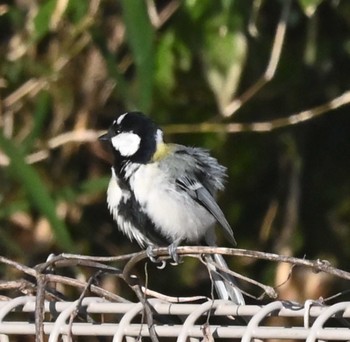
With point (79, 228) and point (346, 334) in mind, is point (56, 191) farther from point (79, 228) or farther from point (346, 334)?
point (346, 334)

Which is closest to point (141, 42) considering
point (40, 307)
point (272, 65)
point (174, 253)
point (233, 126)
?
point (272, 65)

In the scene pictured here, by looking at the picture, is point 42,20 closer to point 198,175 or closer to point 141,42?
point 141,42

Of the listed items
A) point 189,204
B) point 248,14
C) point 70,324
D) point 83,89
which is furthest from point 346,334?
point 83,89

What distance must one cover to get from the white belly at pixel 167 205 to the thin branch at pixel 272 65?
44 centimetres

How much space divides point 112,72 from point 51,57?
35cm

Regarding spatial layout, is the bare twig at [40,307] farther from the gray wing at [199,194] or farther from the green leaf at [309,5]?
the green leaf at [309,5]

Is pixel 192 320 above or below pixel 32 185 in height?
below

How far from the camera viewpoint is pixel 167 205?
1.97m

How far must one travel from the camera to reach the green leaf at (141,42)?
2150mm

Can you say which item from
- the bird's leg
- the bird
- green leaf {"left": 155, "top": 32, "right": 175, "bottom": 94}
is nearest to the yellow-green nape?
the bird

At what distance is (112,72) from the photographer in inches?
93.9

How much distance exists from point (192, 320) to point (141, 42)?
109 centimetres

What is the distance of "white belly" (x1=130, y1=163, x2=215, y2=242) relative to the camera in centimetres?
196

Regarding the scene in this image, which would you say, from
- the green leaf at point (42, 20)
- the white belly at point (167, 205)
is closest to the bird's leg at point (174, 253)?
the white belly at point (167, 205)
